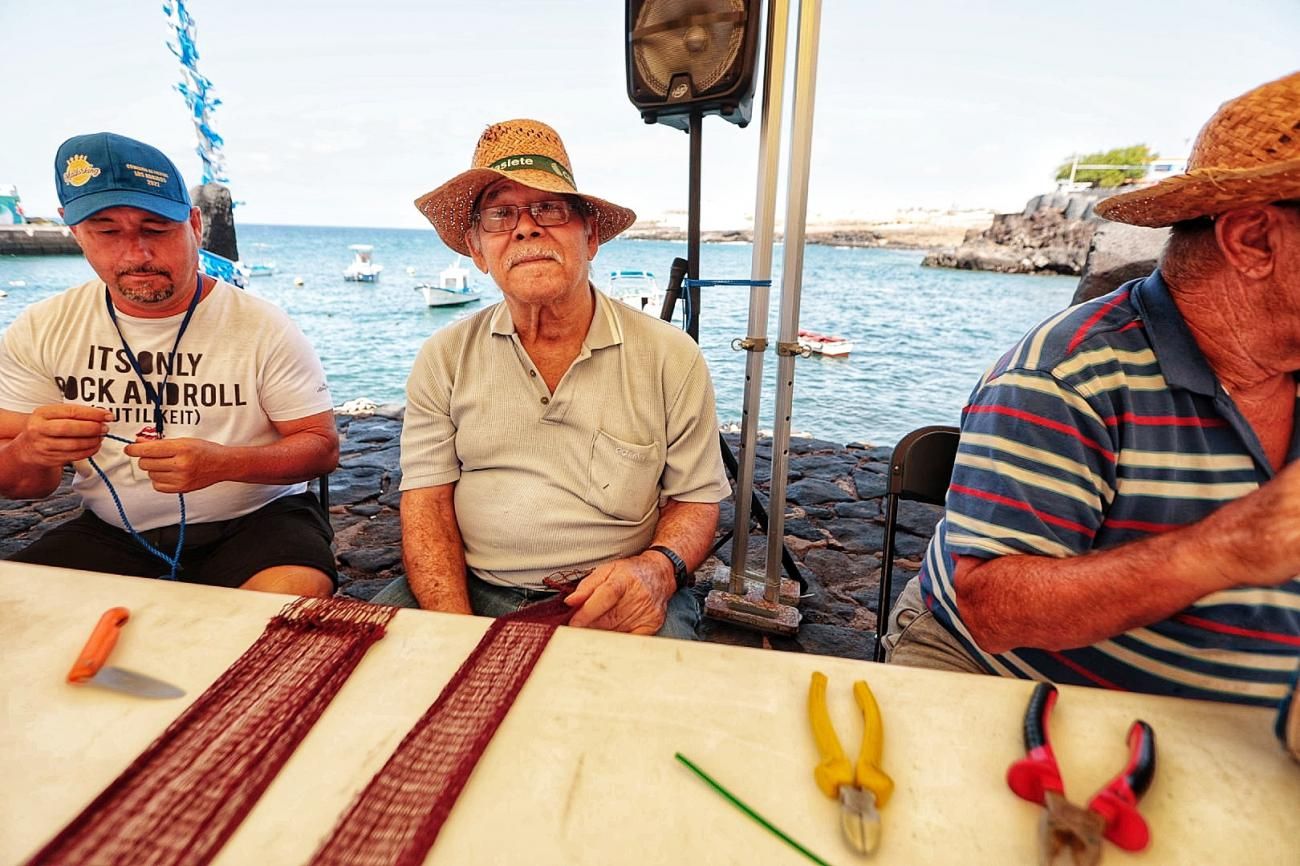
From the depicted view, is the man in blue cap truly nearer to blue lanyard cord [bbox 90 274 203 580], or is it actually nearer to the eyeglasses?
blue lanyard cord [bbox 90 274 203 580]

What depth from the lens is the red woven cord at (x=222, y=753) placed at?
0.59 m

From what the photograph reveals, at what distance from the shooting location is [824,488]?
442cm

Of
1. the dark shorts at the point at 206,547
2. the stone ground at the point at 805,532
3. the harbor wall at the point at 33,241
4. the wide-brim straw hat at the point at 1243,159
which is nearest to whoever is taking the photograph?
the wide-brim straw hat at the point at 1243,159

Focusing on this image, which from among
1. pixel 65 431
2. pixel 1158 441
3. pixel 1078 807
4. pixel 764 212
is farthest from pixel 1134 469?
pixel 65 431

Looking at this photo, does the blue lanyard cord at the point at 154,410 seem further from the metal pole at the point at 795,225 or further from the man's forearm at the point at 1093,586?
the man's forearm at the point at 1093,586

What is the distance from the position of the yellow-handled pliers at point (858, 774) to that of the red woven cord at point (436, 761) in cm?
40

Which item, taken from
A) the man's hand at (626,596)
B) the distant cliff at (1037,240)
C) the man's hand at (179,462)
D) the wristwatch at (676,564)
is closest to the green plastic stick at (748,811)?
the man's hand at (626,596)

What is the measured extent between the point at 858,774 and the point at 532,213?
1446 millimetres

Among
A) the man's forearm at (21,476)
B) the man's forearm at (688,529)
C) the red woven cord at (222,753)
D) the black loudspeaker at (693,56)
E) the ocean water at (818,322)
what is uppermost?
the black loudspeaker at (693,56)

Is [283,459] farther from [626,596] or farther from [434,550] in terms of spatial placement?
[626,596]

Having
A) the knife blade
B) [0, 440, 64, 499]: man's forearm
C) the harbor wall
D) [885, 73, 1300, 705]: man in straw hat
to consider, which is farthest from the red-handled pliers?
the harbor wall

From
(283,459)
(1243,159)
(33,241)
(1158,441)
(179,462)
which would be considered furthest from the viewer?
(33,241)

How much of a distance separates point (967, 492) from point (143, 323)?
230cm

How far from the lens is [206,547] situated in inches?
74.8
